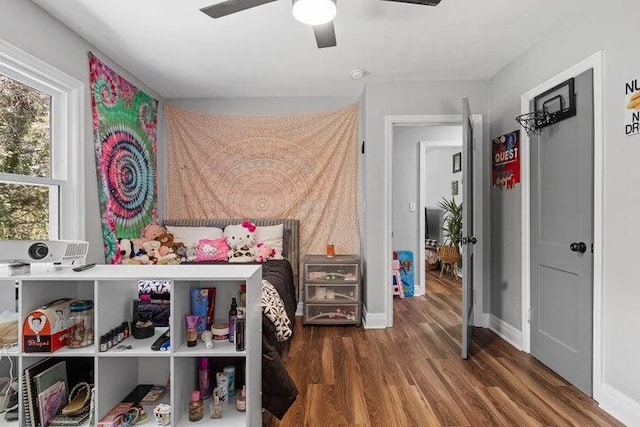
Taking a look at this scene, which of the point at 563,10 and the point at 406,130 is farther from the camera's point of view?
the point at 406,130

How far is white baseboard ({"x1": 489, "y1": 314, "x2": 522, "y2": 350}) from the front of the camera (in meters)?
2.89

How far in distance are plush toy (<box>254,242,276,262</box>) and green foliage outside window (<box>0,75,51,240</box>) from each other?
1661 millimetres

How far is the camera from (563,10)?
7.27 ft

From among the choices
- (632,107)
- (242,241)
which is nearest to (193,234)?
(242,241)

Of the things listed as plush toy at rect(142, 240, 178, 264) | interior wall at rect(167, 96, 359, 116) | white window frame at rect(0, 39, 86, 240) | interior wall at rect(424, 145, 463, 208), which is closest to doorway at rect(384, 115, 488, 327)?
interior wall at rect(167, 96, 359, 116)

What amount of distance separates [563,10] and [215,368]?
3.01m

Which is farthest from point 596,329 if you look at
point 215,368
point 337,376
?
point 215,368

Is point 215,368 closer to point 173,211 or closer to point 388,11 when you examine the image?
point 388,11

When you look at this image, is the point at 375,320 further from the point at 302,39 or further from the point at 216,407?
the point at 302,39

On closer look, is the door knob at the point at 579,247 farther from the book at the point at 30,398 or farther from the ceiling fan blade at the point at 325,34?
the book at the point at 30,398

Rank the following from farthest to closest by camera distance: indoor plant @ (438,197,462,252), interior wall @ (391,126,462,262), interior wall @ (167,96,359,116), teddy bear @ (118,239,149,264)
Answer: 1. indoor plant @ (438,197,462,252)
2. interior wall @ (391,126,462,262)
3. interior wall @ (167,96,359,116)
4. teddy bear @ (118,239,149,264)

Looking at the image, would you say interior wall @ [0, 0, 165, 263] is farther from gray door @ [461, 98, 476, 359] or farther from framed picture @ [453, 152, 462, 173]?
framed picture @ [453, 152, 462, 173]

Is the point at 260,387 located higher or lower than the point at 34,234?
lower

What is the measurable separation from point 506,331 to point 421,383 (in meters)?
1.26
